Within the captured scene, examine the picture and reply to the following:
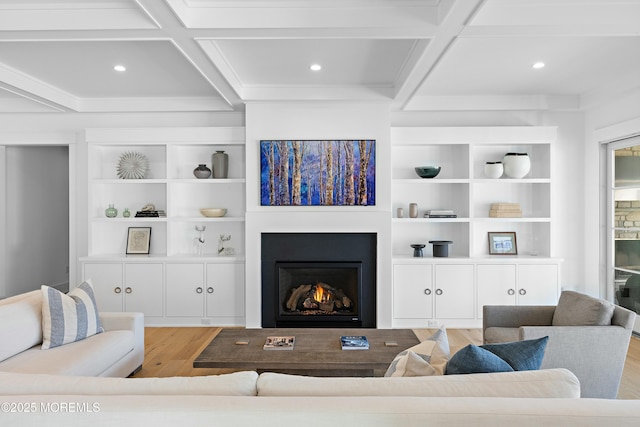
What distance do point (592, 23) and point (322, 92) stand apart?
7.99ft

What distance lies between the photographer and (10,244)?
5.91 m

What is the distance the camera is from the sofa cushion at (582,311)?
285cm

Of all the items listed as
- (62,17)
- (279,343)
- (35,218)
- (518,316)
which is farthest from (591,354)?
(35,218)

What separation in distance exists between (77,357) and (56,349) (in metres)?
0.27

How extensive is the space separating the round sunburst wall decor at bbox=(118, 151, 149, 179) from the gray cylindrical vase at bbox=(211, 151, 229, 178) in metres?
0.83

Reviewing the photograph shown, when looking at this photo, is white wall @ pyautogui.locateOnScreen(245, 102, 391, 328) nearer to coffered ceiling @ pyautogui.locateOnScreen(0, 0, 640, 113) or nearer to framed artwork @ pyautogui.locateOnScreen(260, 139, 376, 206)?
framed artwork @ pyautogui.locateOnScreen(260, 139, 376, 206)

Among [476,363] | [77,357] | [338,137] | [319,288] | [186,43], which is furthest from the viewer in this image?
[319,288]

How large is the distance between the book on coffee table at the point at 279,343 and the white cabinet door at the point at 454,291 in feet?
7.14

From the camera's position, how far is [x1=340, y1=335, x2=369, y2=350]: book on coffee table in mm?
3047

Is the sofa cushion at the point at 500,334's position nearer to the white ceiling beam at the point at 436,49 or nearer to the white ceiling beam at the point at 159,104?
the white ceiling beam at the point at 436,49

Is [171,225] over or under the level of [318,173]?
under

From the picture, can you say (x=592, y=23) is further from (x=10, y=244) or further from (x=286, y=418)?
(x=10, y=244)

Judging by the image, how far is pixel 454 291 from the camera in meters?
4.88

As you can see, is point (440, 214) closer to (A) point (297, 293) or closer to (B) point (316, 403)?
(A) point (297, 293)
